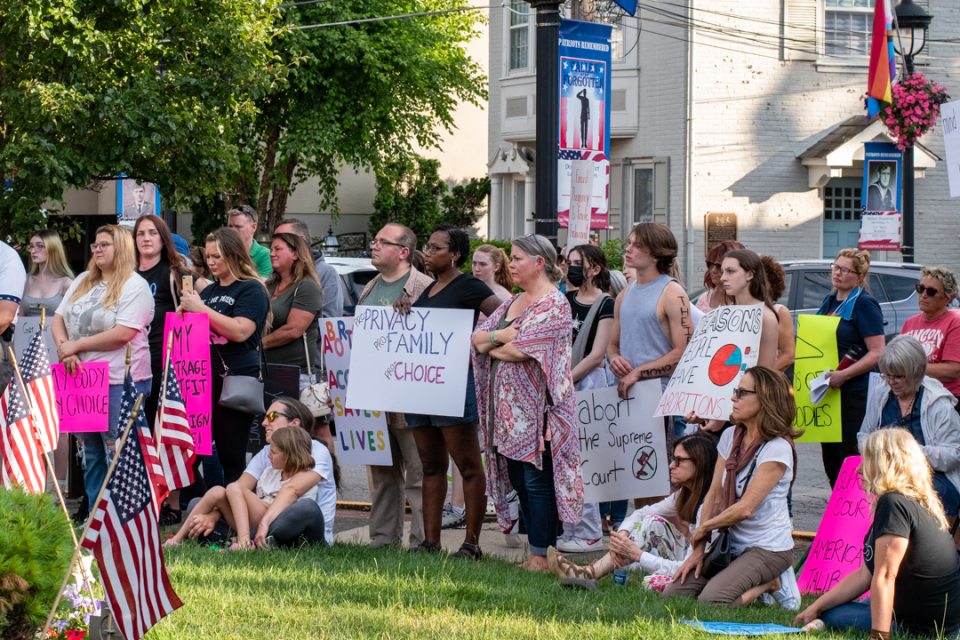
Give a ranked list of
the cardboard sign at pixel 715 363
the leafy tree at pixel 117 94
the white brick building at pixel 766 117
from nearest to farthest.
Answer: the cardboard sign at pixel 715 363 → the leafy tree at pixel 117 94 → the white brick building at pixel 766 117

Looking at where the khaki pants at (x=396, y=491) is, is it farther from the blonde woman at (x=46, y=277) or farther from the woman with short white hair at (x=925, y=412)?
the blonde woman at (x=46, y=277)

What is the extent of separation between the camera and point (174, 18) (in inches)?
462

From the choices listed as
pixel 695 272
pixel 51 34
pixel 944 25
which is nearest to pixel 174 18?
pixel 51 34

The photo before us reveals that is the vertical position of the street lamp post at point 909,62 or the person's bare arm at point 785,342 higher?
the street lamp post at point 909,62

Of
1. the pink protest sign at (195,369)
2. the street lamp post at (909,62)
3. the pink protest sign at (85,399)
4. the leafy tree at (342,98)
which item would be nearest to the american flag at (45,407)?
the pink protest sign at (85,399)

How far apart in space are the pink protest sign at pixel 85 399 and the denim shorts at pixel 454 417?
199 cm

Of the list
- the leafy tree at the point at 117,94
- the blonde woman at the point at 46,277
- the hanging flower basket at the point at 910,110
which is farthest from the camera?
the hanging flower basket at the point at 910,110

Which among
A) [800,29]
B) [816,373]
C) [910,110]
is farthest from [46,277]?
[800,29]

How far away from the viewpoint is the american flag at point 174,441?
6246mm

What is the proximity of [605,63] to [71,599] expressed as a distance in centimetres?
673

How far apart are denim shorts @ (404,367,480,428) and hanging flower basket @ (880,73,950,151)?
1177 centimetres

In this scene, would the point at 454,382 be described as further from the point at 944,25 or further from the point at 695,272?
the point at 944,25

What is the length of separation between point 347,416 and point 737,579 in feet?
9.83

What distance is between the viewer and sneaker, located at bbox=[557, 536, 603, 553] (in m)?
7.32
